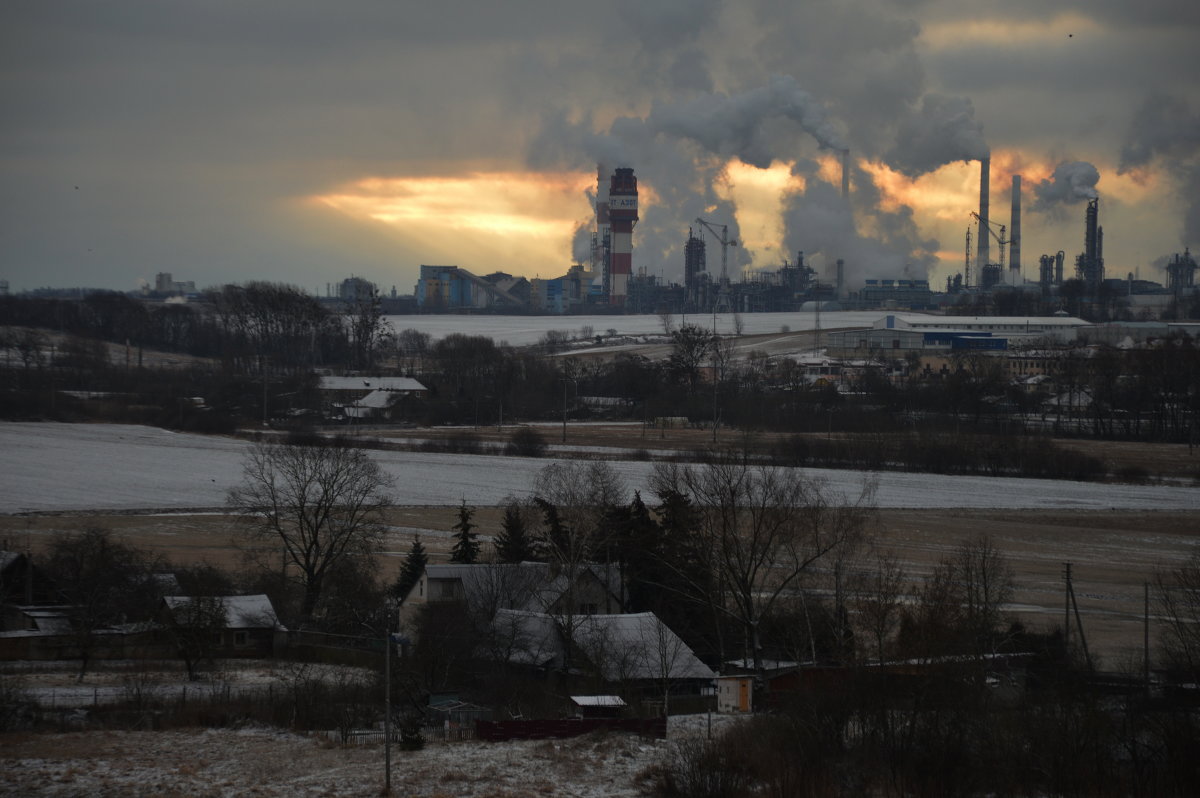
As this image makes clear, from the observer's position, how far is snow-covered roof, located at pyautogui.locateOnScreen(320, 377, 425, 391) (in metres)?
47.3

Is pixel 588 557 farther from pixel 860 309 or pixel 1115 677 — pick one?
pixel 860 309

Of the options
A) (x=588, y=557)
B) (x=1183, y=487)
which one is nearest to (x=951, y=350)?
(x=1183, y=487)

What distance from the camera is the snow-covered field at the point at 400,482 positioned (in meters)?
23.9

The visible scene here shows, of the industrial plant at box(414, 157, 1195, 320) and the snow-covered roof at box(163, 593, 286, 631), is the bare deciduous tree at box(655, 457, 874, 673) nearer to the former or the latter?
the snow-covered roof at box(163, 593, 286, 631)

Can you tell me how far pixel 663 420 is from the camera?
4022 cm

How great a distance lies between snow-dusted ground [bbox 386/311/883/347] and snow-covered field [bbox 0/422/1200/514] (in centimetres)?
4946

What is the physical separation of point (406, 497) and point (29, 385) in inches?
979

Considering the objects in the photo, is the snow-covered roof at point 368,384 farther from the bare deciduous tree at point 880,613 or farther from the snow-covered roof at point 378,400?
the bare deciduous tree at point 880,613

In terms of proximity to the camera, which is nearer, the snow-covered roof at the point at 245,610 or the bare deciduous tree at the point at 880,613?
the bare deciduous tree at the point at 880,613

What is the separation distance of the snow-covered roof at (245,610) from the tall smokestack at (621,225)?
95958mm

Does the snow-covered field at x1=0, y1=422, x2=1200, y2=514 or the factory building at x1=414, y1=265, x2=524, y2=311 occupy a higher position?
the factory building at x1=414, y1=265, x2=524, y2=311

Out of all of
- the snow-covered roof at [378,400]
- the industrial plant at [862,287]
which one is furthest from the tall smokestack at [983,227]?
the snow-covered roof at [378,400]

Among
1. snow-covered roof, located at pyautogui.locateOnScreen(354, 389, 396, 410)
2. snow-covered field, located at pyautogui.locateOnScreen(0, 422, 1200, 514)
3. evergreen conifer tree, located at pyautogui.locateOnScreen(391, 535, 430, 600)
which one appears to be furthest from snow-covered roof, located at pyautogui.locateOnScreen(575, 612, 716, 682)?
snow-covered roof, located at pyautogui.locateOnScreen(354, 389, 396, 410)

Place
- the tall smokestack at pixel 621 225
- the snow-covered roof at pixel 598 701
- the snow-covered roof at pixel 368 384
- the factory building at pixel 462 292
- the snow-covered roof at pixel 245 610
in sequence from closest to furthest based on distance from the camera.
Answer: the snow-covered roof at pixel 598 701
the snow-covered roof at pixel 245 610
the snow-covered roof at pixel 368 384
the tall smokestack at pixel 621 225
the factory building at pixel 462 292
